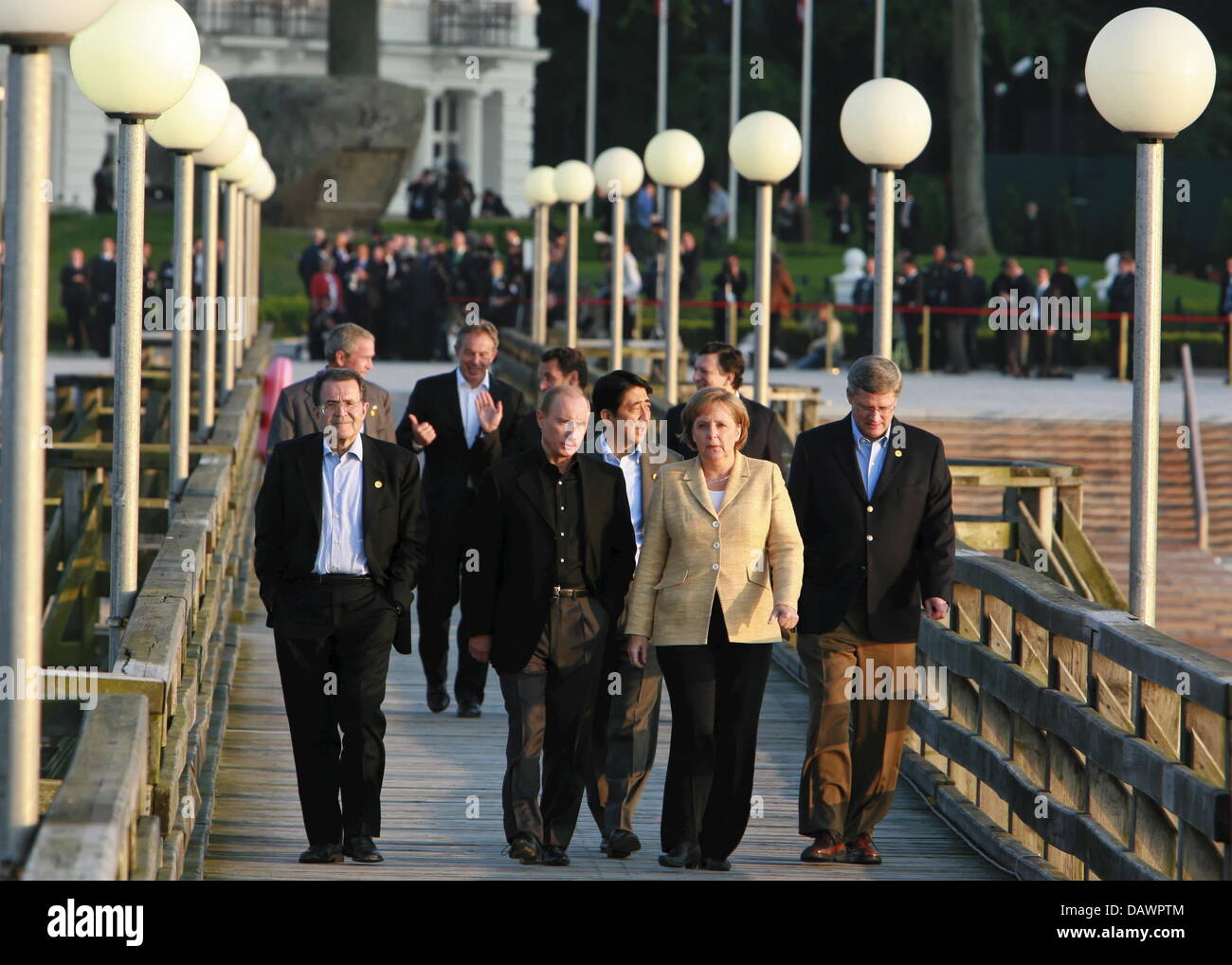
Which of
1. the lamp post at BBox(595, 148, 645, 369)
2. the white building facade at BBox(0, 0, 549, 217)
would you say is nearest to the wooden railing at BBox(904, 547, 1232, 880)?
the lamp post at BBox(595, 148, 645, 369)

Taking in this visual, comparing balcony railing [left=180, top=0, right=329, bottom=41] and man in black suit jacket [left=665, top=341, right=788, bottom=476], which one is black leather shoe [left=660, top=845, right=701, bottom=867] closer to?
man in black suit jacket [left=665, top=341, right=788, bottom=476]

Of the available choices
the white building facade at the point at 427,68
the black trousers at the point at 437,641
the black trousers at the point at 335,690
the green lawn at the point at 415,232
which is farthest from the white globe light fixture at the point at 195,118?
the white building facade at the point at 427,68

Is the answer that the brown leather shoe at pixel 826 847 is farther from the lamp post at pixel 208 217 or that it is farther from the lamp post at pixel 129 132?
the lamp post at pixel 208 217

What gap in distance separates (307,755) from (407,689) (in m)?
4.16

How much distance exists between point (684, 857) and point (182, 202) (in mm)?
5965

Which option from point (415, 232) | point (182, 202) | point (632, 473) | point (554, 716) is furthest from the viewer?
point (415, 232)

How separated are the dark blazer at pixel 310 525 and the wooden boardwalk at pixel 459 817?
0.93 meters

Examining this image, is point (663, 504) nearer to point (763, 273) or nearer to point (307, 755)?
point (307, 755)

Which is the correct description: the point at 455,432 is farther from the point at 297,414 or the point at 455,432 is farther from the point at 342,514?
the point at 342,514

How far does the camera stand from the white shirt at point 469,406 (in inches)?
415

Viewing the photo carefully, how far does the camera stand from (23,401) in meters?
4.97

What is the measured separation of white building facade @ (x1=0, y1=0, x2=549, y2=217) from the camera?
64.1 m

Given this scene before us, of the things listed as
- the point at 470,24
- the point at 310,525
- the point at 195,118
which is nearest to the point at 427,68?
the point at 470,24

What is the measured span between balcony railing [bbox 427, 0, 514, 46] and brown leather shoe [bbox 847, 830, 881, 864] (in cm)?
5967
